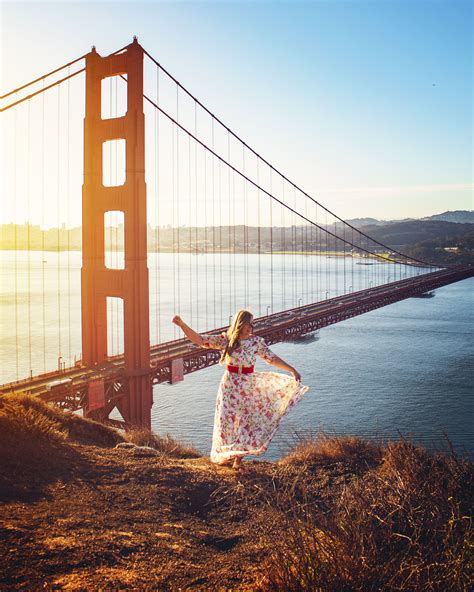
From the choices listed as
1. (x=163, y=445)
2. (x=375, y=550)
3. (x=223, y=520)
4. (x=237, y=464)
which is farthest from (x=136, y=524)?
(x=163, y=445)

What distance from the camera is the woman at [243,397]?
5.25 m

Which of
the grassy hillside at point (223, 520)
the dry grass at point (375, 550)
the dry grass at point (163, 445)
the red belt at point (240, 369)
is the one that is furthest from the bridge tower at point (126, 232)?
the dry grass at point (375, 550)

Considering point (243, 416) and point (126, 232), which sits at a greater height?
point (126, 232)

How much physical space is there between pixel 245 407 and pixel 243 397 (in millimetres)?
87

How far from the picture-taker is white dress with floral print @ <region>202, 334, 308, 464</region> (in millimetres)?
5316

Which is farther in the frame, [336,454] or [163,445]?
[163,445]

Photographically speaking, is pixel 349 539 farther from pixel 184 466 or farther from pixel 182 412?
pixel 182 412

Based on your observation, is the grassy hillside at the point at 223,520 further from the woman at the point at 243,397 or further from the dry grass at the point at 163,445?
the dry grass at the point at 163,445

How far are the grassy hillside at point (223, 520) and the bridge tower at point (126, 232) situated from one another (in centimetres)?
867

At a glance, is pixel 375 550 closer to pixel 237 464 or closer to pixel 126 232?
pixel 237 464

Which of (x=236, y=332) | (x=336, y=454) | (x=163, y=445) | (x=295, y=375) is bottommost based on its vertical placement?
(x=163, y=445)

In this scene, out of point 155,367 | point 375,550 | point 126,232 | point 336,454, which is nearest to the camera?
point 375,550

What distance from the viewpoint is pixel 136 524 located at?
12.6 ft

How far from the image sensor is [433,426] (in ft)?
65.6
